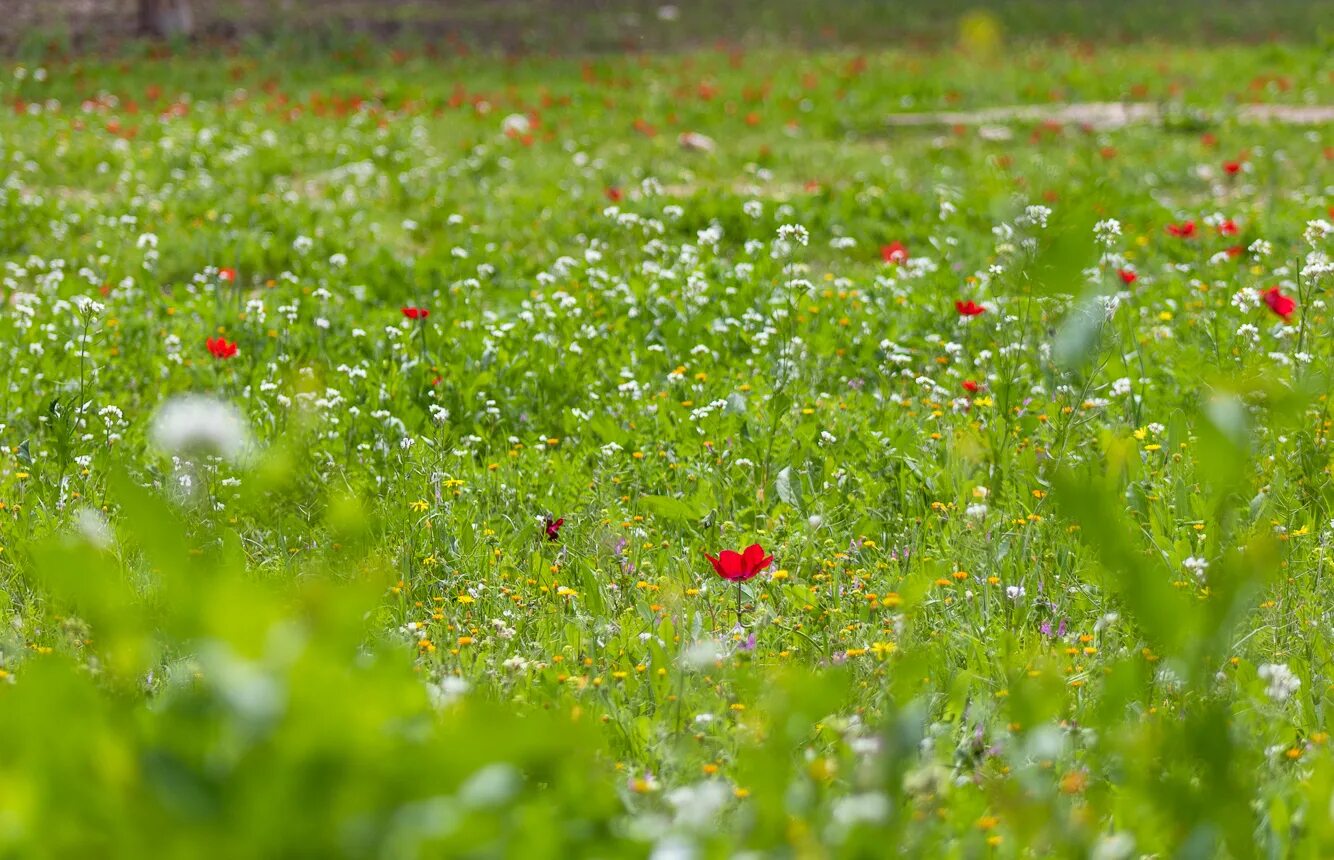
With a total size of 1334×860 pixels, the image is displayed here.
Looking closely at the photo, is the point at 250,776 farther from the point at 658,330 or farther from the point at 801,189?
the point at 801,189

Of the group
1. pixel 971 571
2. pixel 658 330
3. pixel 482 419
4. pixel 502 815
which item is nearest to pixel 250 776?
pixel 502 815

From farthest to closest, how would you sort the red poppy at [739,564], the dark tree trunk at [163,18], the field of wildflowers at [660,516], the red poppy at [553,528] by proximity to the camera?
the dark tree trunk at [163,18] < the red poppy at [553,528] < the red poppy at [739,564] < the field of wildflowers at [660,516]

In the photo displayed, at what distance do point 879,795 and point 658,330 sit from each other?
13.5 feet

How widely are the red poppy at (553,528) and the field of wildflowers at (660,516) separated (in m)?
0.01

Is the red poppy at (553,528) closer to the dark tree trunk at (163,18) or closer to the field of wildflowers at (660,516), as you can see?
the field of wildflowers at (660,516)

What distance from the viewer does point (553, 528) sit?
11.1 feet

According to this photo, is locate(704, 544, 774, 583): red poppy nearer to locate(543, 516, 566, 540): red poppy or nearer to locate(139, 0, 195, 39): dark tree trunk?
locate(543, 516, 566, 540): red poppy

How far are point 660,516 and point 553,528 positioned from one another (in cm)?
47

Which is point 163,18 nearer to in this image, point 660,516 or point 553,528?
point 660,516

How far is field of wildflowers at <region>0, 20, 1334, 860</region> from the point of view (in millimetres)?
1234

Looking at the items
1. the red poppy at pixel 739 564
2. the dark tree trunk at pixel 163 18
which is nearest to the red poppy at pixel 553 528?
the red poppy at pixel 739 564

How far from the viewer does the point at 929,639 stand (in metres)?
2.96

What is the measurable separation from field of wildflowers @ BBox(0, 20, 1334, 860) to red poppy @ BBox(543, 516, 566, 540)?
1 centimetres

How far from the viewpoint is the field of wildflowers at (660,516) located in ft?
4.05
